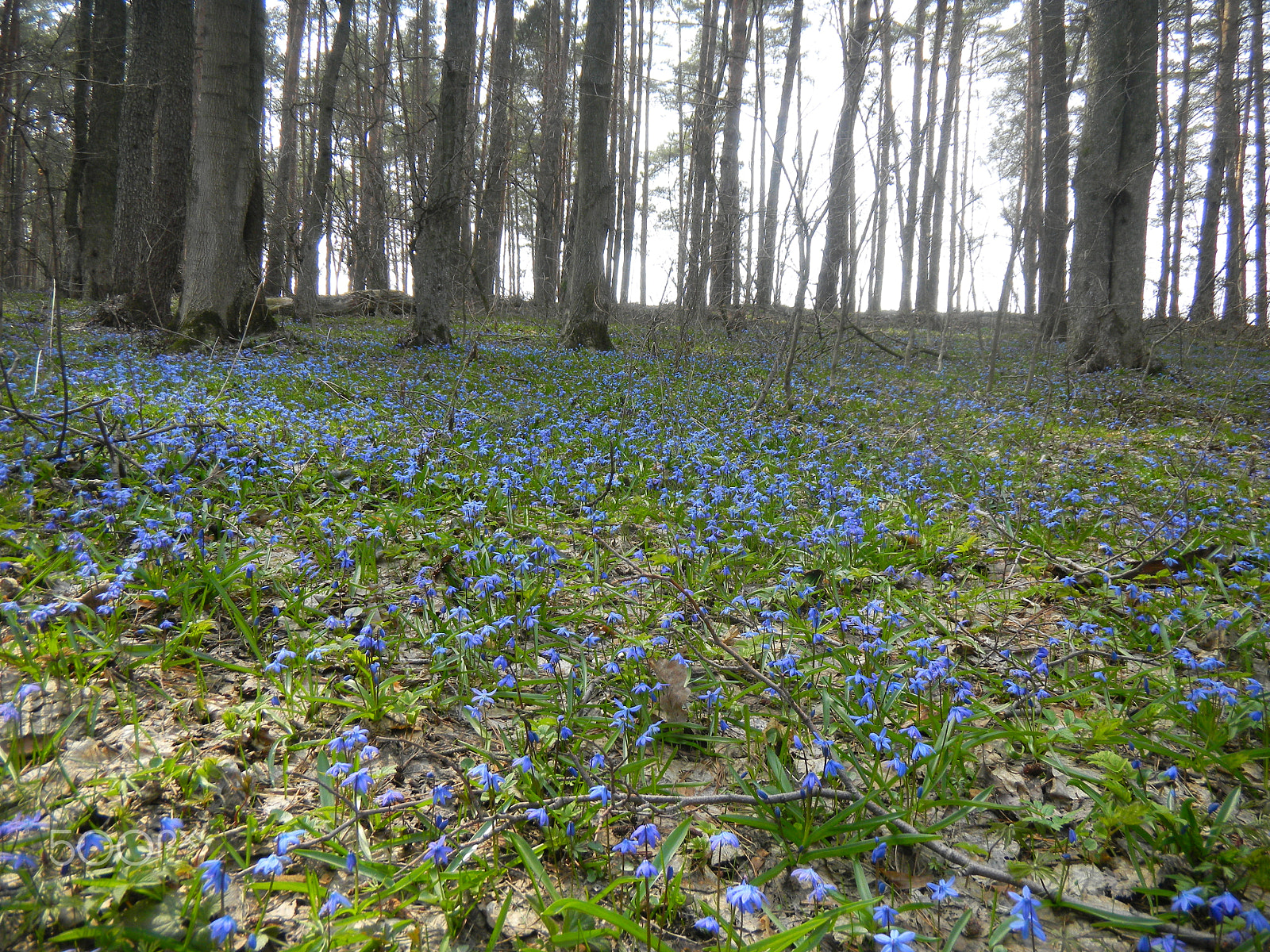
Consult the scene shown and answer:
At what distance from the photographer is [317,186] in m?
10.9

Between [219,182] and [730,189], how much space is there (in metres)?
11.5

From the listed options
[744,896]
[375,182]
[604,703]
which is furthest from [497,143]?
[744,896]

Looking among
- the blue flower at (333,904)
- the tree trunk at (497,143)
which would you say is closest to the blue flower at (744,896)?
the blue flower at (333,904)

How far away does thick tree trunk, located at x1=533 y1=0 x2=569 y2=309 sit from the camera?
47.8 ft

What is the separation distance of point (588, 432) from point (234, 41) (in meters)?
7.12

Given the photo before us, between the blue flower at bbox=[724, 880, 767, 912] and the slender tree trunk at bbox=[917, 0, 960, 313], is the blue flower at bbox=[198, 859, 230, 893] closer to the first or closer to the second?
the blue flower at bbox=[724, 880, 767, 912]

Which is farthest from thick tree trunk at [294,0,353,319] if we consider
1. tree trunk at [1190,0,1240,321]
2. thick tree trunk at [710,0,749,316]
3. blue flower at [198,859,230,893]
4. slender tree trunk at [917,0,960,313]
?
tree trunk at [1190,0,1240,321]

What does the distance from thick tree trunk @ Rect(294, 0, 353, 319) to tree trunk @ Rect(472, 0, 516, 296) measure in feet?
8.77

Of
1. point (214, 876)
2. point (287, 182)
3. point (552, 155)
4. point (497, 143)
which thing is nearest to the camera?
point (214, 876)

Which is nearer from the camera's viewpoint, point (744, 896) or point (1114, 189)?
point (744, 896)

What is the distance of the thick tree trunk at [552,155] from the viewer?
47.8 ft

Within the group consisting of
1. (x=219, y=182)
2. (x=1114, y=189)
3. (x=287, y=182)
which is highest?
(x=287, y=182)

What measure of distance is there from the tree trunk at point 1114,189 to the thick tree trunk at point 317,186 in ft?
37.8

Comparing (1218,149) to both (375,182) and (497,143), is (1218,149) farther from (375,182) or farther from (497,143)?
(375,182)
